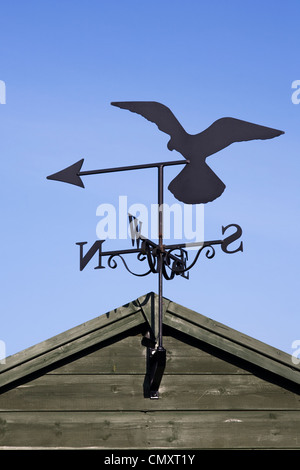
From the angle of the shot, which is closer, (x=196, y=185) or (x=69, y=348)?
(x=69, y=348)

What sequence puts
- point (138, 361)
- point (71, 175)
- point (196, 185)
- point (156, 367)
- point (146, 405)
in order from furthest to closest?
1. point (71, 175)
2. point (196, 185)
3. point (138, 361)
4. point (146, 405)
5. point (156, 367)

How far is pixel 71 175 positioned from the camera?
16.4ft

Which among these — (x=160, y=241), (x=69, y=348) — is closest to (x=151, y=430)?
(x=69, y=348)

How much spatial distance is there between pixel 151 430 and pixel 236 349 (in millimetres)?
803

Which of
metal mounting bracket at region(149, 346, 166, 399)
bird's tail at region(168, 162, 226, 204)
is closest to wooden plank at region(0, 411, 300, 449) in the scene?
metal mounting bracket at region(149, 346, 166, 399)

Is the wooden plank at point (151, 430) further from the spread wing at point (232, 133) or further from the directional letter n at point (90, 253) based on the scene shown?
the spread wing at point (232, 133)

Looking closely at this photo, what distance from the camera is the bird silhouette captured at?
4.78 metres

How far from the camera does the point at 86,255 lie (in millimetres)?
4703

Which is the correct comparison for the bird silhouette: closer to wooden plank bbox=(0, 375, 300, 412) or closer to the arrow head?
the arrow head

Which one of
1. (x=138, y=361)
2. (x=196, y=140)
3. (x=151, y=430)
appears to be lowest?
(x=151, y=430)

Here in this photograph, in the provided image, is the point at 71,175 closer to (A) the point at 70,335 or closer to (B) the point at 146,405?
(A) the point at 70,335

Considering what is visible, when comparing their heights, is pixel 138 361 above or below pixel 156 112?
below
